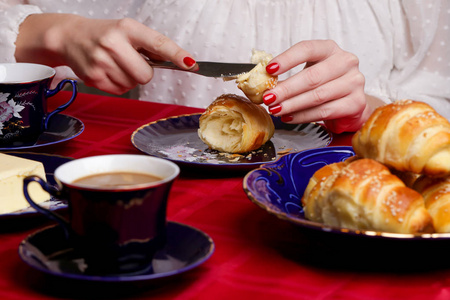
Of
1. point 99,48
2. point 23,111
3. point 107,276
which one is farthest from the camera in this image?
point 99,48

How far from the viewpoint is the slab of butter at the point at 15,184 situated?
0.72m

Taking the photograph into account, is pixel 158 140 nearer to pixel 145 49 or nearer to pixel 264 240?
pixel 145 49

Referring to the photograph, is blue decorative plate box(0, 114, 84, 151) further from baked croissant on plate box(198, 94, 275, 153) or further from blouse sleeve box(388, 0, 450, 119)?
blouse sleeve box(388, 0, 450, 119)

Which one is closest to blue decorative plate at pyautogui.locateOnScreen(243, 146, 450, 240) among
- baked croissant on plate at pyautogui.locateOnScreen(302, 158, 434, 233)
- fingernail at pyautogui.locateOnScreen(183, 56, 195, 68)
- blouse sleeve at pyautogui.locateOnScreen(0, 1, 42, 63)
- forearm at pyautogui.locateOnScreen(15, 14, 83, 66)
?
baked croissant on plate at pyautogui.locateOnScreen(302, 158, 434, 233)

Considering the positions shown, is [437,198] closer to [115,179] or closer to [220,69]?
[115,179]

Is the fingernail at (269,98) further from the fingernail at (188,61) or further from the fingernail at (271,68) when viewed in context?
the fingernail at (188,61)

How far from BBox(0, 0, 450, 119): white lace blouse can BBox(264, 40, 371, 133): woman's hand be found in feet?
1.76

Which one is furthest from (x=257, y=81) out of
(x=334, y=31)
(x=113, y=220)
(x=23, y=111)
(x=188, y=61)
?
(x=334, y=31)

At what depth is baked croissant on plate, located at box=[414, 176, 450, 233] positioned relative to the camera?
63 centimetres

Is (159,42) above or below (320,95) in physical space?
above

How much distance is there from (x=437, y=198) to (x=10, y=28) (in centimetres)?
110

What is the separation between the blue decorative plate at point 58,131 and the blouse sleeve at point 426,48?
0.96 metres

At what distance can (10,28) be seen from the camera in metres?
1.39

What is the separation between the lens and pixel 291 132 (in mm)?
1165
